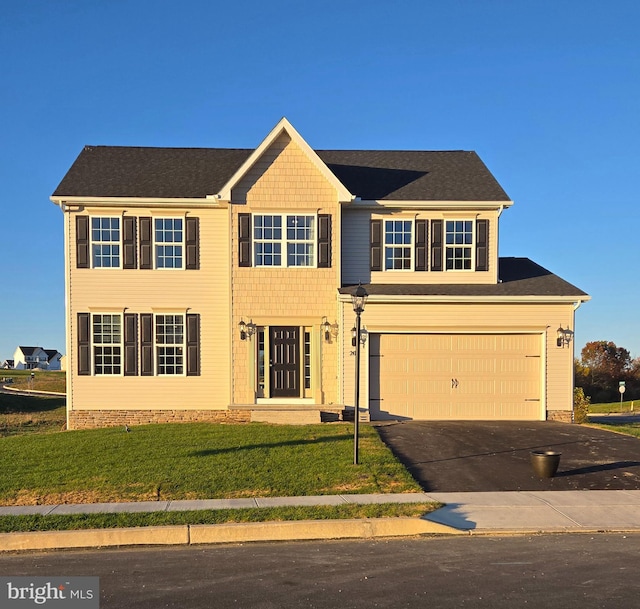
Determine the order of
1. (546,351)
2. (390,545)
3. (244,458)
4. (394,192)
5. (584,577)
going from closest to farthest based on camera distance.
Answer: (584,577)
(390,545)
(244,458)
(546,351)
(394,192)

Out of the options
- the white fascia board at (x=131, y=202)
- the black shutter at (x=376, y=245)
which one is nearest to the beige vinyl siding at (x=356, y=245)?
the black shutter at (x=376, y=245)

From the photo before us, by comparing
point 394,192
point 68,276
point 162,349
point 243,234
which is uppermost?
point 394,192

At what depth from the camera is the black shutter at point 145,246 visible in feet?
60.9

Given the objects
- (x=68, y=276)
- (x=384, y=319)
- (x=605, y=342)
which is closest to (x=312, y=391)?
(x=384, y=319)

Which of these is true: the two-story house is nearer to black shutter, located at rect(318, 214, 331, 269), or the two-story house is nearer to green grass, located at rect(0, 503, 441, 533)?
black shutter, located at rect(318, 214, 331, 269)

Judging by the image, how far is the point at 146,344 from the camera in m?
18.6

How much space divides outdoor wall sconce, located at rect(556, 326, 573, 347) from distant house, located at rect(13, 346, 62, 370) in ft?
390

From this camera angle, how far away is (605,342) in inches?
2383

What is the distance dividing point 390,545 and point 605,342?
2309 inches

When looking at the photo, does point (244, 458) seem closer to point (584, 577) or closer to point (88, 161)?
point (584, 577)

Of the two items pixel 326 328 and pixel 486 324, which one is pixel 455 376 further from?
pixel 326 328

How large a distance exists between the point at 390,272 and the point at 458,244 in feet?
7.47

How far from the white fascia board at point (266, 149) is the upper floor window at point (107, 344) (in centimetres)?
489

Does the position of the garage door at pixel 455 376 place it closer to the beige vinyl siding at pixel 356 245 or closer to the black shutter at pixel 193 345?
the beige vinyl siding at pixel 356 245
